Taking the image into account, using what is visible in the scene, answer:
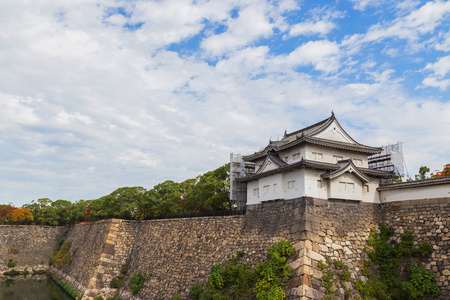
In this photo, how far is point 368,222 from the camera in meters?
19.9

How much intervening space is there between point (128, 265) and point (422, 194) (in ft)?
86.8

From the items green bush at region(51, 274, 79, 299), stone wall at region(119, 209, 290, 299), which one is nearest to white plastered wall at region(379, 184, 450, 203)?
stone wall at region(119, 209, 290, 299)

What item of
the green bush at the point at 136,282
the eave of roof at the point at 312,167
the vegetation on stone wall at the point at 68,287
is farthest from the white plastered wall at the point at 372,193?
the vegetation on stone wall at the point at 68,287

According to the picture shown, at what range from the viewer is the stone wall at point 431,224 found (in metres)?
16.2

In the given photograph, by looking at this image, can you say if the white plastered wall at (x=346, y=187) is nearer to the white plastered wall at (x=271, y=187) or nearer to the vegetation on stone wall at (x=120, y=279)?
the white plastered wall at (x=271, y=187)

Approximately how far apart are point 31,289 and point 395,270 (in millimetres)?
36214

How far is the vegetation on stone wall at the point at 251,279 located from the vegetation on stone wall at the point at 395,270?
165 inches

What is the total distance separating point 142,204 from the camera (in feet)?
127

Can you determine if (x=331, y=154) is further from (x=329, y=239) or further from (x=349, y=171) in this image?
(x=329, y=239)

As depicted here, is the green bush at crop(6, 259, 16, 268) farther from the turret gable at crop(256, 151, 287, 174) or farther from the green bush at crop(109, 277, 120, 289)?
the turret gable at crop(256, 151, 287, 174)

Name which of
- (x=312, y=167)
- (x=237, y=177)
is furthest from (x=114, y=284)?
(x=312, y=167)

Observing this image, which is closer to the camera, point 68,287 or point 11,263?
point 68,287

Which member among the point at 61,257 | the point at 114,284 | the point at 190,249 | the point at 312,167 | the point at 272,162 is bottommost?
the point at 114,284

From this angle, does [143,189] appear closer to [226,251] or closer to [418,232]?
[226,251]
